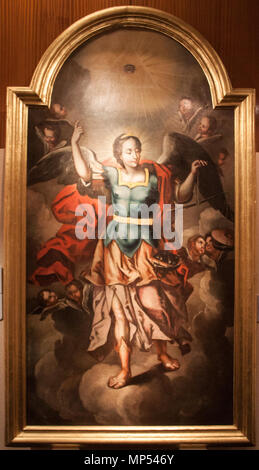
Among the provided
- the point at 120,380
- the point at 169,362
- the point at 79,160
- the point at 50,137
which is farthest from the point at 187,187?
the point at 120,380

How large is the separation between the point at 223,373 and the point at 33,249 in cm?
174

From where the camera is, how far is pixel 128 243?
2.70 metres

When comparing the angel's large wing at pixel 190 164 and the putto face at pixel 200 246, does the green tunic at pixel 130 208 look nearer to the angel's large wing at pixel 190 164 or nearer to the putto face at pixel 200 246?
the angel's large wing at pixel 190 164

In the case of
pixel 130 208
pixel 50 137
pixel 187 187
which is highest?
pixel 50 137

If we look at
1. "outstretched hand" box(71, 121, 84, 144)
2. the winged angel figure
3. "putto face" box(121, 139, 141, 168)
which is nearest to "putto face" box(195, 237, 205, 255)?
the winged angel figure

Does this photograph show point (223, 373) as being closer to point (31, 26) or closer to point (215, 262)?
point (215, 262)

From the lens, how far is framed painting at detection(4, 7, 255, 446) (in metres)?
2.67

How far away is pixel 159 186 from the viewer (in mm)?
2725

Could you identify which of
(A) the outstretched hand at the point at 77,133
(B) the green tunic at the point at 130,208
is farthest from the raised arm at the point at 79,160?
(B) the green tunic at the point at 130,208

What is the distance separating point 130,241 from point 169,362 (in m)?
0.96

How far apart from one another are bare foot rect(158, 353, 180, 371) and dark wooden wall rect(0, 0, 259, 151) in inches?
71.4

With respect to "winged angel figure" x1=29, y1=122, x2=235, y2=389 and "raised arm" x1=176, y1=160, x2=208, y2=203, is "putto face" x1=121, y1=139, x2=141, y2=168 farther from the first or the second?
"raised arm" x1=176, y1=160, x2=208, y2=203

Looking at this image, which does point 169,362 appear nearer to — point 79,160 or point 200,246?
point 200,246
